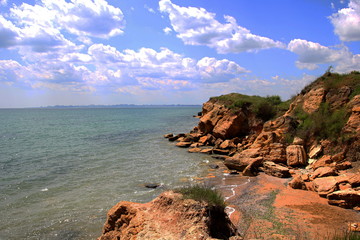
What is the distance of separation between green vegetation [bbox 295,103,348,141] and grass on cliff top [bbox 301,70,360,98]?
6.92 ft

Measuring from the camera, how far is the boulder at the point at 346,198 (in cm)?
1088

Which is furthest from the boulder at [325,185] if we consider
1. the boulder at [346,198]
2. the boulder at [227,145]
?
the boulder at [227,145]

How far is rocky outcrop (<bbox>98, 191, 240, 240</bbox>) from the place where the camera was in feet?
21.2

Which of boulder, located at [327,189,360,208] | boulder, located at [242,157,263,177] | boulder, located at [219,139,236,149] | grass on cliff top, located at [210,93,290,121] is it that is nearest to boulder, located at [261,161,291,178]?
boulder, located at [242,157,263,177]

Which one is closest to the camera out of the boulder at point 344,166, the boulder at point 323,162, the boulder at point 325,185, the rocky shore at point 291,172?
the rocky shore at point 291,172

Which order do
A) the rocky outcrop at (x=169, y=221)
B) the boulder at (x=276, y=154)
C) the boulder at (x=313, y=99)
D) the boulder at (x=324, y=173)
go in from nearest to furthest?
1. the rocky outcrop at (x=169, y=221)
2. the boulder at (x=324, y=173)
3. the boulder at (x=276, y=154)
4. the boulder at (x=313, y=99)

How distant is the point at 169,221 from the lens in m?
6.89

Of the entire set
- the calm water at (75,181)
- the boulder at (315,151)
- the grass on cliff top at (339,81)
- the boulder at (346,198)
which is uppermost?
the grass on cliff top at (339,81)

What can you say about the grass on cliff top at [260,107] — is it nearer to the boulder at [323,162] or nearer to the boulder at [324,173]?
the boulder at [323,162]

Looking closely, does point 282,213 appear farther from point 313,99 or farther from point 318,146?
point 313,99

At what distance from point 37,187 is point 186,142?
62.5 ft

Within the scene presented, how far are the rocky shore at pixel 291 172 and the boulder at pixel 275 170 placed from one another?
0.04 meters

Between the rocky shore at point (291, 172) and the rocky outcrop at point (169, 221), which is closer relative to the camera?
the rocky outcrop at point (169, 221)

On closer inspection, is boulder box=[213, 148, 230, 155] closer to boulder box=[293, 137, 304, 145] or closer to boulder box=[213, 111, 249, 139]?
boulder box=[213, 111, 249, 139]
